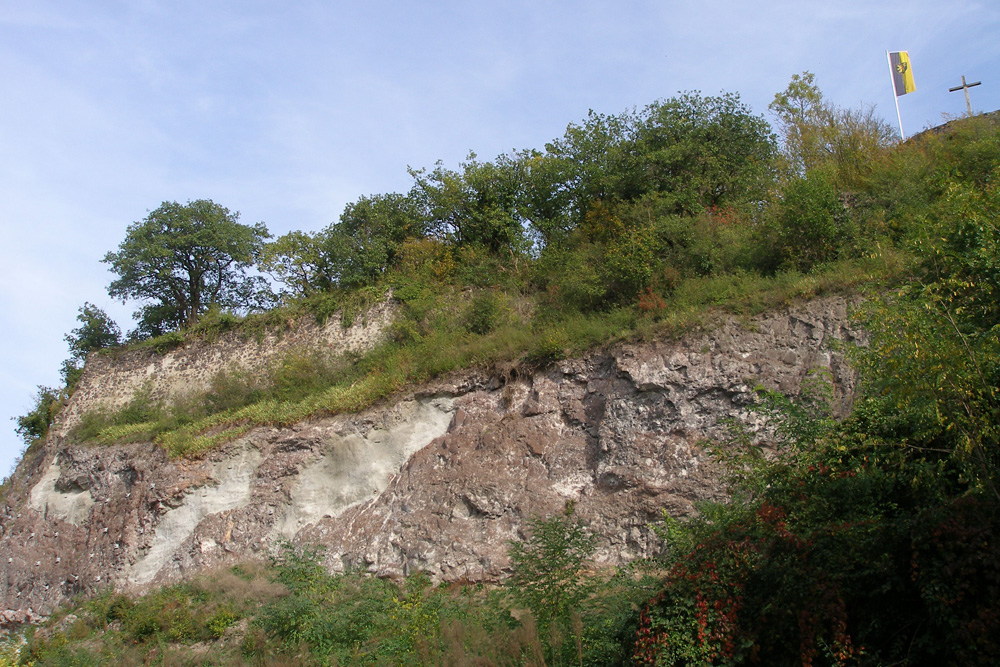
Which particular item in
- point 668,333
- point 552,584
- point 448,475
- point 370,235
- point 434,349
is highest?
point 370,235

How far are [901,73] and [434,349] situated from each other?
17.3 metres

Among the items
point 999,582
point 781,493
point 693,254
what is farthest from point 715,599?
point 693,254

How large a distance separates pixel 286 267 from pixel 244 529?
10.2 m

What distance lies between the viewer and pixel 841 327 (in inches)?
535

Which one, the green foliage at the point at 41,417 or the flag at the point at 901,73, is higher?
the flag at the point at 901,73

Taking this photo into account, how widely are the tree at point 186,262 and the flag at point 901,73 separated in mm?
21796

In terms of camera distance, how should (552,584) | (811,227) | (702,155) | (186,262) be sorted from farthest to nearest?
1. (186,262)
2. (702,155)
3. (811,227)
4. (552,584)

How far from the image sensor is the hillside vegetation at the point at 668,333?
645 centimetres

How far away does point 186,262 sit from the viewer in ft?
84.2

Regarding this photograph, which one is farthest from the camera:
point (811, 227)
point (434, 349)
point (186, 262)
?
point (186, 262)

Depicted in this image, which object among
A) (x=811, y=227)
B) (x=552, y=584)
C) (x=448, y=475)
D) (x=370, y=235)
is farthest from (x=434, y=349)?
(x=552, y=584)

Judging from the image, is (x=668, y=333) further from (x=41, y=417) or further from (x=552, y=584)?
(x=41, y=417)

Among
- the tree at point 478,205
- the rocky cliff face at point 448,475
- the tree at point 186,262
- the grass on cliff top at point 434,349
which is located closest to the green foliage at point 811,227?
the grass on cliff top at point 434,349

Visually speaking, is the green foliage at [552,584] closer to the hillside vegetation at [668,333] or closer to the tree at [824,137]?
the hillside vegetation at [668,333]
